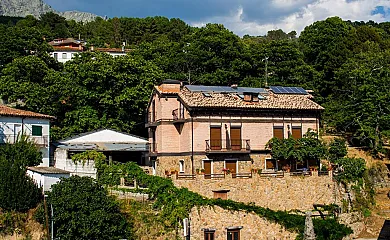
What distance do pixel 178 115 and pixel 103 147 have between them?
7698 millimetres

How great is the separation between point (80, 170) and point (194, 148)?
28.6 ft

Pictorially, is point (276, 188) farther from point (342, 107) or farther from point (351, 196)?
point (342, 107)

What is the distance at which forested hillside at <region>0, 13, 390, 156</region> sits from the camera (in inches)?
1905

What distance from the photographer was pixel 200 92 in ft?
132

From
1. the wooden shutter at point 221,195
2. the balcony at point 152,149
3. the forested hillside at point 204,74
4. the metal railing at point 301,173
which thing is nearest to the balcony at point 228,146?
the metal railing at point 301,173

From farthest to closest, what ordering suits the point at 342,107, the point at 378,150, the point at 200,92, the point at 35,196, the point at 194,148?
the point at 342,107 → the point at 378,150 → the point at 200,92 → the point at 194,148 → the point at 35,196

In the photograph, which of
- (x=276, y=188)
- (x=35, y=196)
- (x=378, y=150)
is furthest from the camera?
(x=378, y=150)

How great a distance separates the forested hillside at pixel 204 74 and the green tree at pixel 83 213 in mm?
19700

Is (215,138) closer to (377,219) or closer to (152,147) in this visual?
(152,147)

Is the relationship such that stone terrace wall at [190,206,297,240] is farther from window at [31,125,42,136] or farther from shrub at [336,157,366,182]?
window at [31,125,42,136]

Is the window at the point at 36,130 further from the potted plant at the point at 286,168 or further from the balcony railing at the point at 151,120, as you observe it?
the potted plant at the point at 286,168

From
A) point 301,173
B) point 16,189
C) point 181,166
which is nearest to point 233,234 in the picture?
point 301,173

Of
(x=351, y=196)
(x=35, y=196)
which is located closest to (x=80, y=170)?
(x=35, y=196)

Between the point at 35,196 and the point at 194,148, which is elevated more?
the point at 194,148
